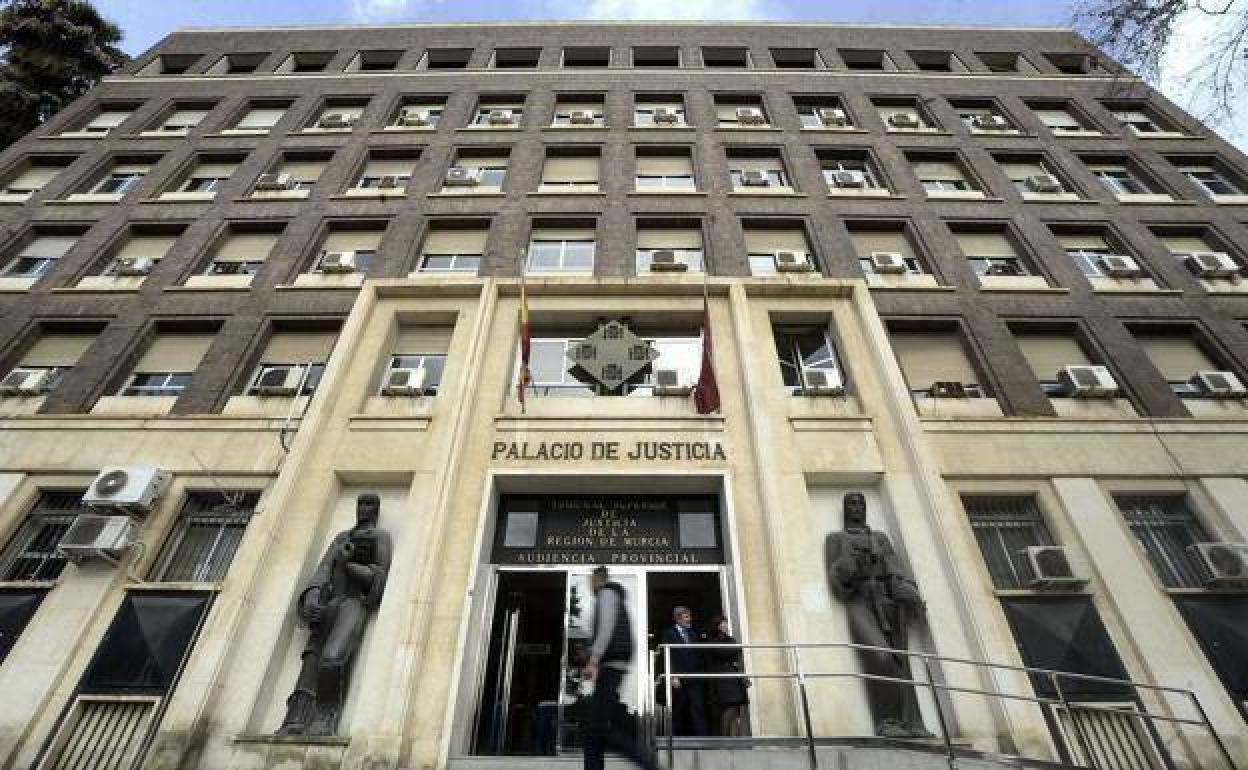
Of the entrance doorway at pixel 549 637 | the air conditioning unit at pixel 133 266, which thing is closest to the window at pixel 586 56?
the air conditioning unit at pixel 133 266

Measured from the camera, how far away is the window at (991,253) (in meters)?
12.9

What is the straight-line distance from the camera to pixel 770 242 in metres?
13.4

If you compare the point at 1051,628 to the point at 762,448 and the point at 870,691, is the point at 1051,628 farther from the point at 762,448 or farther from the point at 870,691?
the point at 762,448

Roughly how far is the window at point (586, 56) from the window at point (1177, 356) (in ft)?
57.6

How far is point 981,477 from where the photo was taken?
30.5ft

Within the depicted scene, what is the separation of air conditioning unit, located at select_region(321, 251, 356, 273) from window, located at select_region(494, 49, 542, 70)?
11.4 meters

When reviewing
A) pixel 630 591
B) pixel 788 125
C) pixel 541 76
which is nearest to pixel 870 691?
pixel 630 591

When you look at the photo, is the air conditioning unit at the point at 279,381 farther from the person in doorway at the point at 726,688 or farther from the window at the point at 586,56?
the window at the point at 586,56

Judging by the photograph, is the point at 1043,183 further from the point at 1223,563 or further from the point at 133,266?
the point at 133,266

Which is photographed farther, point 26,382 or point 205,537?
point 26,382

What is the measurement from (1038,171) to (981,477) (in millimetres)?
11235

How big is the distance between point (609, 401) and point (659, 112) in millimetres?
10857

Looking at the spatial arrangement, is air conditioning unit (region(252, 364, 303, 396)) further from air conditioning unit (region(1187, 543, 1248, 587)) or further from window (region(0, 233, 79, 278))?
air conditioning unit (region(1187, 543, 1248, 587))

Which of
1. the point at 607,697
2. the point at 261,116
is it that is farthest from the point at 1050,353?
the point at 261,116
